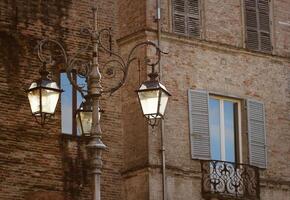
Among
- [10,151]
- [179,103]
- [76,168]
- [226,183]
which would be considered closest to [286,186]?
[226,183]

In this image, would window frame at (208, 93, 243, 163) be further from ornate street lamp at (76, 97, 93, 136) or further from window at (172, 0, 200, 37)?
ornate street lamp at (76, 97, 93, 136)

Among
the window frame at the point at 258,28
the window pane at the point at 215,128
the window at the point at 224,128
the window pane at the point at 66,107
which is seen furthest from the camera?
the window frame at the point at 258,28

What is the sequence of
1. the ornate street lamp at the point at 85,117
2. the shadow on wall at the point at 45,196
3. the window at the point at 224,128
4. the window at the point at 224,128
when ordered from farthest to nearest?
the window at the point at 224,128, the window at the point at 224,128, the shadow on wall at the point at 45,196, the ornate street lamp at the point at 85,117

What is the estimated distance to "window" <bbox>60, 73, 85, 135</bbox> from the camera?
25.4m

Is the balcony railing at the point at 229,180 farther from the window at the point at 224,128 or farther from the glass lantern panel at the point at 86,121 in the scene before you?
the glass lantern panel at the point at 86,121

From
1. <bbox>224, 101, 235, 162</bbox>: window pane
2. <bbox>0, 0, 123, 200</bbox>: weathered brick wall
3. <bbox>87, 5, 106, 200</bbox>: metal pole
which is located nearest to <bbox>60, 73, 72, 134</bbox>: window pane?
<bbox>0, 0, 123, 200</bbox>: weathered brick wall

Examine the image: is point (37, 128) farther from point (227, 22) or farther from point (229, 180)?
point (227, 22)

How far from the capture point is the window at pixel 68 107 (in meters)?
25.4

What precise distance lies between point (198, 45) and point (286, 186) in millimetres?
4203

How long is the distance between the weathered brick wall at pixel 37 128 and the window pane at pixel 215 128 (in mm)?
2288

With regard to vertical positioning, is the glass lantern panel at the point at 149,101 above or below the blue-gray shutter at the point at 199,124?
below

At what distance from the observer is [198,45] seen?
1061 inches

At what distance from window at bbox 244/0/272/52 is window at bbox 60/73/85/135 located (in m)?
5.02

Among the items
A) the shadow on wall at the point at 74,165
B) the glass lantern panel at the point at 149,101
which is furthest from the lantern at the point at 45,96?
the shadow on wall at the point at 74,165
